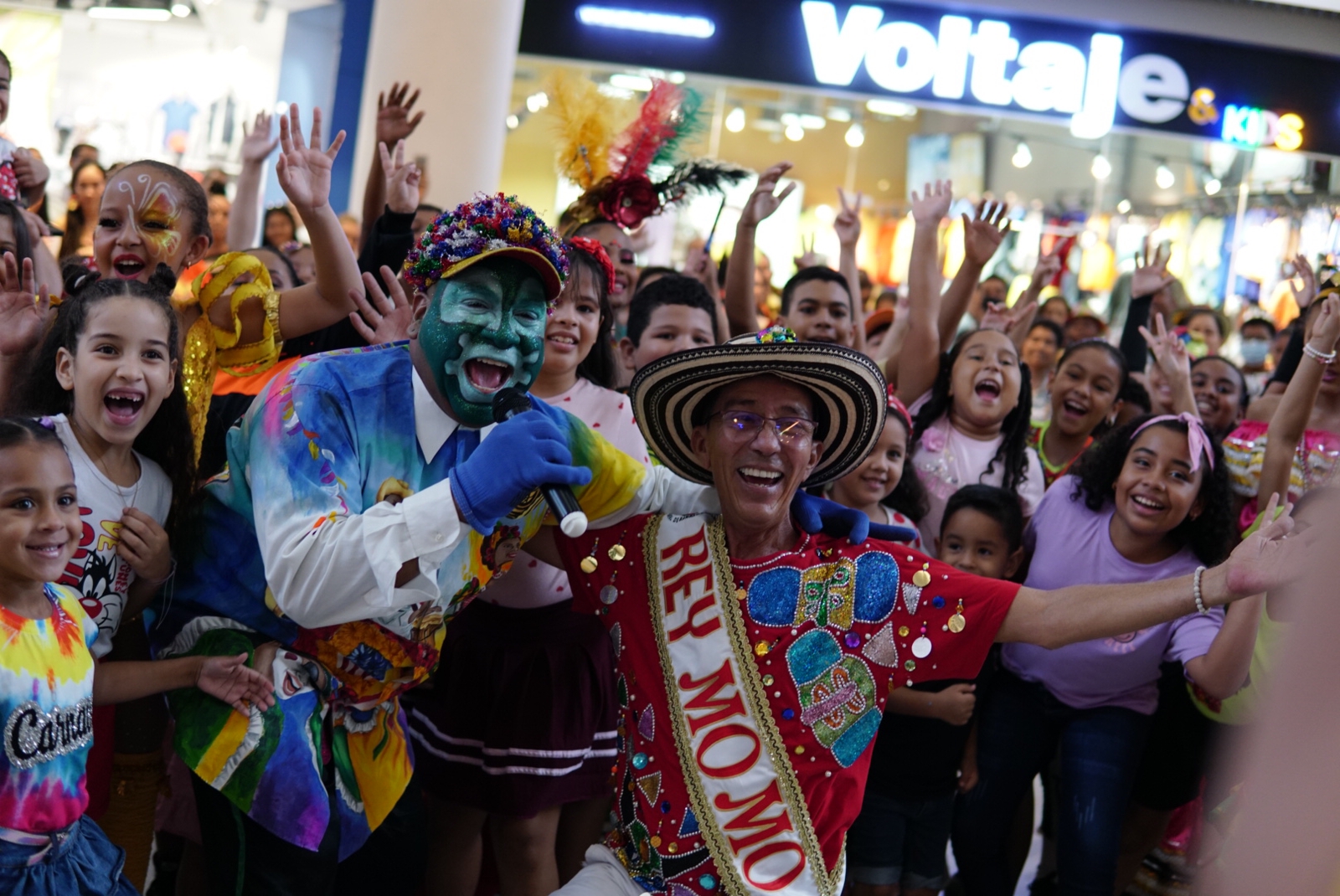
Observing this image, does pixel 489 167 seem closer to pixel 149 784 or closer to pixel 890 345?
pixel 890 345

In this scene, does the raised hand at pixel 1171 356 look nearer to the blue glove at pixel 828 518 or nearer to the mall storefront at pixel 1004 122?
the blue glove at pixel 828 518

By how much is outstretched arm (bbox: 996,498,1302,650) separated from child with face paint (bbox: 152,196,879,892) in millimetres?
442

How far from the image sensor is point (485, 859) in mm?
3631

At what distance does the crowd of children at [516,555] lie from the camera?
2.30 meters

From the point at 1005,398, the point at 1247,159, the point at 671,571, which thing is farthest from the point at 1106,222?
the point at 671,571

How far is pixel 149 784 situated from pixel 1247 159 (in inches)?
441

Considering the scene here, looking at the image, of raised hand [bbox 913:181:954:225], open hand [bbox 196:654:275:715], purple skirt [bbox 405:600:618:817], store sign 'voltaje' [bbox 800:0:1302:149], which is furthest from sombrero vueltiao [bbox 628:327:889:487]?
store sign 'voltaje' [bbox 800:0:1302:149]

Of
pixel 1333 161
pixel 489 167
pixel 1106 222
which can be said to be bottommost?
pixel 489 167

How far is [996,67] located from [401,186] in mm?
8520

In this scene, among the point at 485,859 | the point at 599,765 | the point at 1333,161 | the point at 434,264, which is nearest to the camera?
the point at 434,264

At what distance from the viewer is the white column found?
7.89 metres

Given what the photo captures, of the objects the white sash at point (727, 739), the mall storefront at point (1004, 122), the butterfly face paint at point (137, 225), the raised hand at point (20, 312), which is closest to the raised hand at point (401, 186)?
the butterfly face paint at point (137, 225)

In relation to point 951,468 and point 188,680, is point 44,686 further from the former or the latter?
point 951,468

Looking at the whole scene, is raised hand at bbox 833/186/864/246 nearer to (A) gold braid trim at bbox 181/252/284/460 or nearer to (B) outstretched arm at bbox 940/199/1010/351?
(B) outstretched arm at bbox 940/199/1010/351
